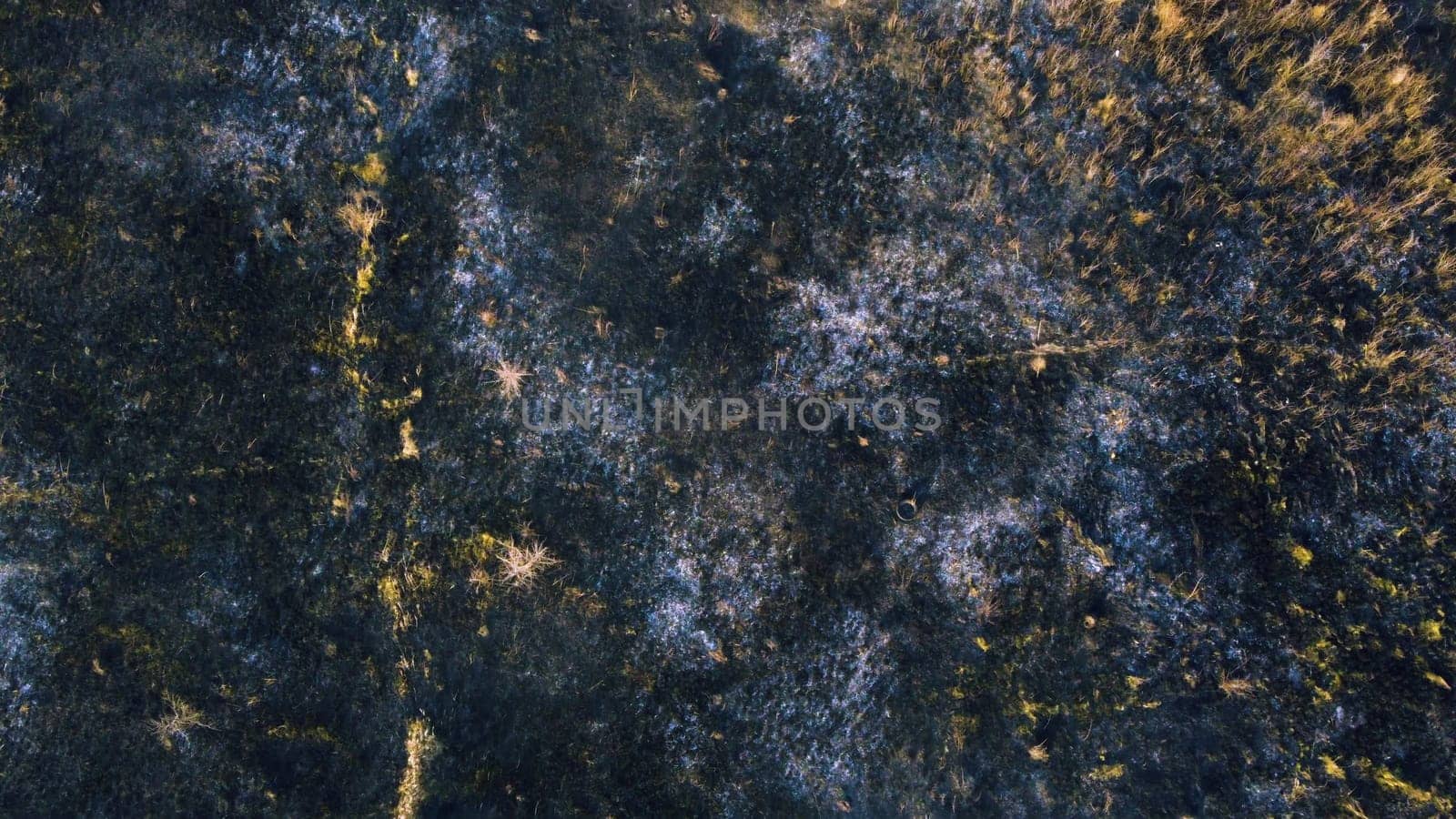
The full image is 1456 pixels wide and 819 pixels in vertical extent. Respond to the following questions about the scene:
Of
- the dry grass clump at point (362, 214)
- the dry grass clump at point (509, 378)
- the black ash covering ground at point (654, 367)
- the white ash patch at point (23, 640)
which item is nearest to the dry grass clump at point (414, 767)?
the black ash covering ground at point (654, 367)

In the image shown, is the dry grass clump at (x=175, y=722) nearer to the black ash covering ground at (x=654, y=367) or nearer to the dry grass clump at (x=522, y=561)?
the black ash covering ground at (x=654, y=367)

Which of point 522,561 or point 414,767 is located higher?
point 522,561

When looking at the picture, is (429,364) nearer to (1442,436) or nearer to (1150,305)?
(1150,305)

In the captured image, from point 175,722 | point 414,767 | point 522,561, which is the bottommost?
point 414,767

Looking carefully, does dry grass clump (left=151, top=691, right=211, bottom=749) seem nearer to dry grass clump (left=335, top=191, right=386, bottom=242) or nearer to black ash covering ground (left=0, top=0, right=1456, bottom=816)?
black ash covering ground (left=0, top=0, right=1456, bottom=816)

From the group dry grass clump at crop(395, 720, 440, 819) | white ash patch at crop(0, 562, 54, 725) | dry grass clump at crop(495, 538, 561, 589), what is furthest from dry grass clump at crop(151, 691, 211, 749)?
A: dry grass clump at crop(495, 538, 561, 589)

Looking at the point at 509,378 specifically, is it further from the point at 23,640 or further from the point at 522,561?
the point at 23,640

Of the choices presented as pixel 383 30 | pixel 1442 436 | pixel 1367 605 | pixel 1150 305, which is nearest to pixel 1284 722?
pixel 1367 605

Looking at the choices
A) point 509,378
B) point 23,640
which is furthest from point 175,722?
point 509,378
